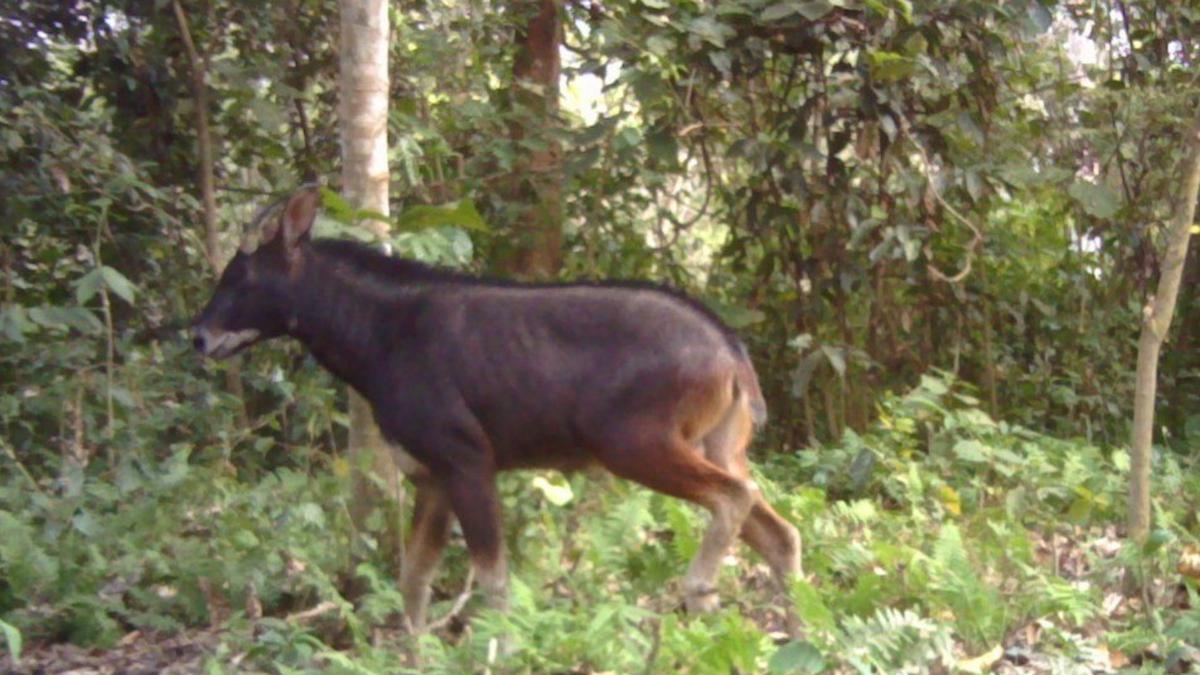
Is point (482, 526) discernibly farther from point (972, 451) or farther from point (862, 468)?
point (972, 451)

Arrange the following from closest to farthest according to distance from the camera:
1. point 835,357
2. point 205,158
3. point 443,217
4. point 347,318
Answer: point 347,318 < point 443,217 < point 835,357 < point 205,158

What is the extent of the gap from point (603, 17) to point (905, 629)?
4.69m

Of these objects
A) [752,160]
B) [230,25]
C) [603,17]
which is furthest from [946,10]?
[230,25]

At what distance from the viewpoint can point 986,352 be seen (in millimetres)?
10438

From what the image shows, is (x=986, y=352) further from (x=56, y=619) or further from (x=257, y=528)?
(x=56, y=619)

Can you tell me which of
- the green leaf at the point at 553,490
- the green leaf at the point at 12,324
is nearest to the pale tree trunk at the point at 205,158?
the green leaf at the point at 12,324

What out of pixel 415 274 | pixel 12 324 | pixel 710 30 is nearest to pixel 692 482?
pixel 415 274

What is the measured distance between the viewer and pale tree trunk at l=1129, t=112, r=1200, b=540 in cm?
660

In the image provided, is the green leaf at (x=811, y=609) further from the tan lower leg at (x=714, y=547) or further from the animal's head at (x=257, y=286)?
the animal's head at (x=257, y=286)

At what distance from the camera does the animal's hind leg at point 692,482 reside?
20.3 ft

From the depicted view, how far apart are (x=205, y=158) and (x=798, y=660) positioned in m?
5.73

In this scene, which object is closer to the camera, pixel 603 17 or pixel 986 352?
pixel 603 17

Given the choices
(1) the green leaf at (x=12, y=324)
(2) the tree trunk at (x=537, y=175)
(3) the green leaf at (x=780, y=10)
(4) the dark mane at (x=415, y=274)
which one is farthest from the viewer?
(2) the tree trunk at (x=537, y=175)

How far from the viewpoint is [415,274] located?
Answer: 6.64 m
